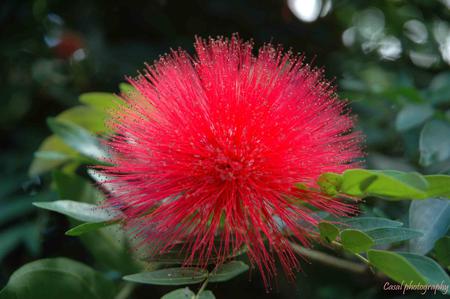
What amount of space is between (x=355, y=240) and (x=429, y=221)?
29cm

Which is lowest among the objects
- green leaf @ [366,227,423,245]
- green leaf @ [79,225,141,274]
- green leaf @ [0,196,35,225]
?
green leaf @ [366,227,423,245]

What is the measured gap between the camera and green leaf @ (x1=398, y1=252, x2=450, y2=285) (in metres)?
1.26

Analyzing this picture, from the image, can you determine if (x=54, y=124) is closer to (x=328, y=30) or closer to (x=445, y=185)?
(x=445, y=185)

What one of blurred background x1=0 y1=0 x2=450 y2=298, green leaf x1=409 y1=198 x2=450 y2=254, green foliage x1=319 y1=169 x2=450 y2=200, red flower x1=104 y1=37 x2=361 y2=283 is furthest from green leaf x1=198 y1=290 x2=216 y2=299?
blurred background x1=0 y1=0 x2=450 y2=298

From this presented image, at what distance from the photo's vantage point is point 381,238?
4.65 feet

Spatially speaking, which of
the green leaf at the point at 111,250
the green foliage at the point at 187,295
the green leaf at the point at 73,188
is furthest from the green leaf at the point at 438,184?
the green leaf at the point at 73,188

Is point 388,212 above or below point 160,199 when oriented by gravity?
below

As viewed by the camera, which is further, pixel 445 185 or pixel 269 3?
pixel 269 3

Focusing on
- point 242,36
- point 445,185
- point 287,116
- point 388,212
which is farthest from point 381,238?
point 242,36

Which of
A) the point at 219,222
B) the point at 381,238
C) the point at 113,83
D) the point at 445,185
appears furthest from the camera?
the point at 113,83

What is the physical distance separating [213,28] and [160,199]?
1.94 metres

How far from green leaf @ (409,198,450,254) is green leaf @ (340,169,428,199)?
8.0 inches

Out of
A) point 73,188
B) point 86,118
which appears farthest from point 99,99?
point 73,188

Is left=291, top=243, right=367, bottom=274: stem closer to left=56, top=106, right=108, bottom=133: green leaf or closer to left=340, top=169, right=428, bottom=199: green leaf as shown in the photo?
left=340, top=169, right=428, bottom=199: green leaf
